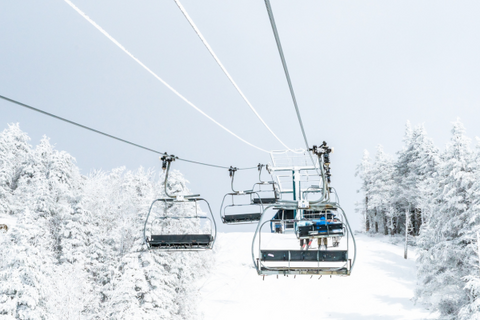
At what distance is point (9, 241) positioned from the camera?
754 inches

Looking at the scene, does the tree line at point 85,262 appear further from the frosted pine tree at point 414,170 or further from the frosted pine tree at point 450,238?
the frosted pine tree at point 414,170

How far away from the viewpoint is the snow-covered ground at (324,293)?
1163 inches

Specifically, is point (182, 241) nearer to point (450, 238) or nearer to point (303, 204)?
point (303, 204)

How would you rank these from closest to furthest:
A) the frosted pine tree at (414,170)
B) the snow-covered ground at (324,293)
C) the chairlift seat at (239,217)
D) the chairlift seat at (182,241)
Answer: the chairlift seat at (182,241) < the chairlift seat at (239,217) < the snow-covered ground at (324,293) < the frosted pine tree at (414,170)

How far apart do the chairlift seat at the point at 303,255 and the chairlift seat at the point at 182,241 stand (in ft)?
5.16

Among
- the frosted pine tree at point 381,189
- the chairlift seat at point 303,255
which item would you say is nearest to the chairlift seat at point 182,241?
the chairlift seat at point 303,255

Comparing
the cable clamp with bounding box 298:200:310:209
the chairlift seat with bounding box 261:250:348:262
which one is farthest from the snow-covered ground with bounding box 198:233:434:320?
the cable clamp with bounding box 298:200:310:209

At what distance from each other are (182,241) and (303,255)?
289 centimetres

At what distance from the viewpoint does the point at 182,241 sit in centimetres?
820

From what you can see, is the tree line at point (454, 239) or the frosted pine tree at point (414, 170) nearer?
the tree line at point (454, 239)

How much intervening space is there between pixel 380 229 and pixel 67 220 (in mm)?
45564

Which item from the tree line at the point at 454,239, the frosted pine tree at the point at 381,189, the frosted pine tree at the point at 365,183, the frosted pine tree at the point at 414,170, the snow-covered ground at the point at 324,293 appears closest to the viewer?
the tree line at the point at 454,239

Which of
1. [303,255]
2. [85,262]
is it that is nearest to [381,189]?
[85,262]

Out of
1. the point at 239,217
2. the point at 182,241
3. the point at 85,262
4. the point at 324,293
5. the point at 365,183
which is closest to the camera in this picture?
the point at 182,241
